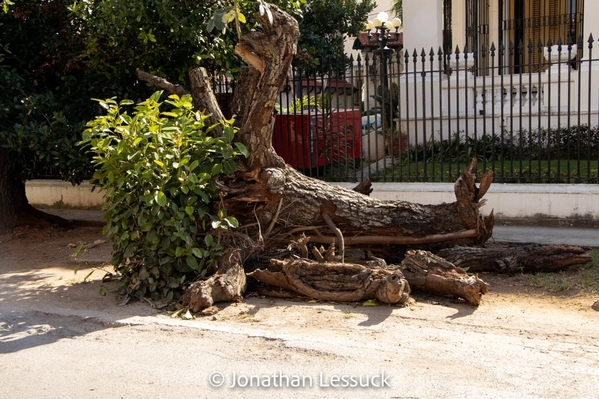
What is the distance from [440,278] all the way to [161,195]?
275 cm

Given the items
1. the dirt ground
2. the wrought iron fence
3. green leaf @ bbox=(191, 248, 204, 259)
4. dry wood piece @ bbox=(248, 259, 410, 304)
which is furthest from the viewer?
the wrought iron fence

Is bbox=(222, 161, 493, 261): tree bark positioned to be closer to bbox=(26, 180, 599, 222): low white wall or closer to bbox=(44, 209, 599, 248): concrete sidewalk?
bbox=(44, 209, 599, 248): concrete sidewalk

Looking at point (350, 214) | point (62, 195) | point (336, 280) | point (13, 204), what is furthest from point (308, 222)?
point (62, 195)

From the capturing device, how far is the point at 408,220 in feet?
24.3

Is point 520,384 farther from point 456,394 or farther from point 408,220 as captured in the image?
point 408,220

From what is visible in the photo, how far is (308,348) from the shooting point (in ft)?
17.0

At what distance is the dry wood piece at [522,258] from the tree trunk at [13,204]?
23.0 feet

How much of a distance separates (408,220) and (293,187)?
1338 millimetres

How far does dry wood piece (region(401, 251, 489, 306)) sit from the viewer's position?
614cm

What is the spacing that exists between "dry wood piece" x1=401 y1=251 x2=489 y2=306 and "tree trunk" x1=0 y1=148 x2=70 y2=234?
6886 millimetres

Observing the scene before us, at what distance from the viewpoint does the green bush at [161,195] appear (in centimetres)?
647

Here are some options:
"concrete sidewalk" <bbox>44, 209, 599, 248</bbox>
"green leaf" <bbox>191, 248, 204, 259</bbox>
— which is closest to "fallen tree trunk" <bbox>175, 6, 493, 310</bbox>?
"green leaf" <bbox>191, 248, 204, 259</bbox>

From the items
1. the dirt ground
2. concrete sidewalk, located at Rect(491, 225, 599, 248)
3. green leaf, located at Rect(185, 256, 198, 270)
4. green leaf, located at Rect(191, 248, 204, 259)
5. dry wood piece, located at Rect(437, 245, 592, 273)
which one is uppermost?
green leaf, located at Rect(191, 248, 204, 259)

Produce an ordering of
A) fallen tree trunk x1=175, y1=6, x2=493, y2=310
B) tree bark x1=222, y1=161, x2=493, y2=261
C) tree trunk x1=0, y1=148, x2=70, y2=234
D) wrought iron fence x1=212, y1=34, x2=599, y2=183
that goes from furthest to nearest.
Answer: tree trunk x1=0, y1=148, x2=70, y2=234 → wrought iron fence x1=212, y1=34, x2=599, y2=183 → tree bark x1=222, y1=161, x2=493, y2=261 → fallen tree trunk x1=175, y1=6, x2=493, y2=310
